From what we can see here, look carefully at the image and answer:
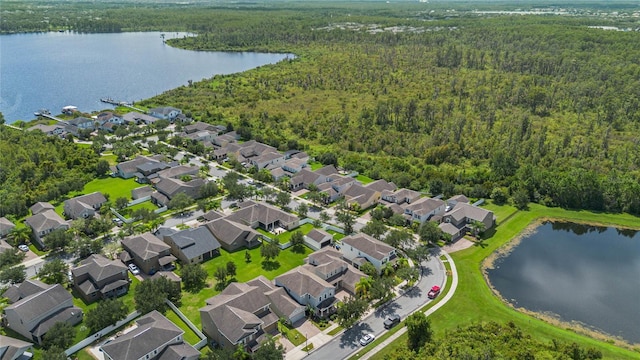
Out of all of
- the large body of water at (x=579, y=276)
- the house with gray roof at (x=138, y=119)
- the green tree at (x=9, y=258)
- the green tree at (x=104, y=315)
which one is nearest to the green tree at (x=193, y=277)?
the green tree at (x=104, y=315)

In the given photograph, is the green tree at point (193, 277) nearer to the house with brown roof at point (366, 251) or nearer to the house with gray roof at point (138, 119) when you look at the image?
the house with brown roof at point (366, 251)

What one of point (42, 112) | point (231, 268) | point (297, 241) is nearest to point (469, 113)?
point (297, 241)

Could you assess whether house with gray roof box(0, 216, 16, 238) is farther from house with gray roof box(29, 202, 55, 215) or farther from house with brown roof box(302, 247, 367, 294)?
house with brown roof box(302, 247, 367, 294)

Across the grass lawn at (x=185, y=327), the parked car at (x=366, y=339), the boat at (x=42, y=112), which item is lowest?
the grass lawn at (x=185, y=327)

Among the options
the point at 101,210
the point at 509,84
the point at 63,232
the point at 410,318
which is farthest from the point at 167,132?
the point at 509,84

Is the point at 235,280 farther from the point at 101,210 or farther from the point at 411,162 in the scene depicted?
the point at 411,162

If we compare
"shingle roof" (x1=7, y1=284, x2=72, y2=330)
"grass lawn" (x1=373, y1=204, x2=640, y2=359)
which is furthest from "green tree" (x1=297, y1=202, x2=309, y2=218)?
"shingle roof" (x1=7, y1=284, x2=72, y2=330)
